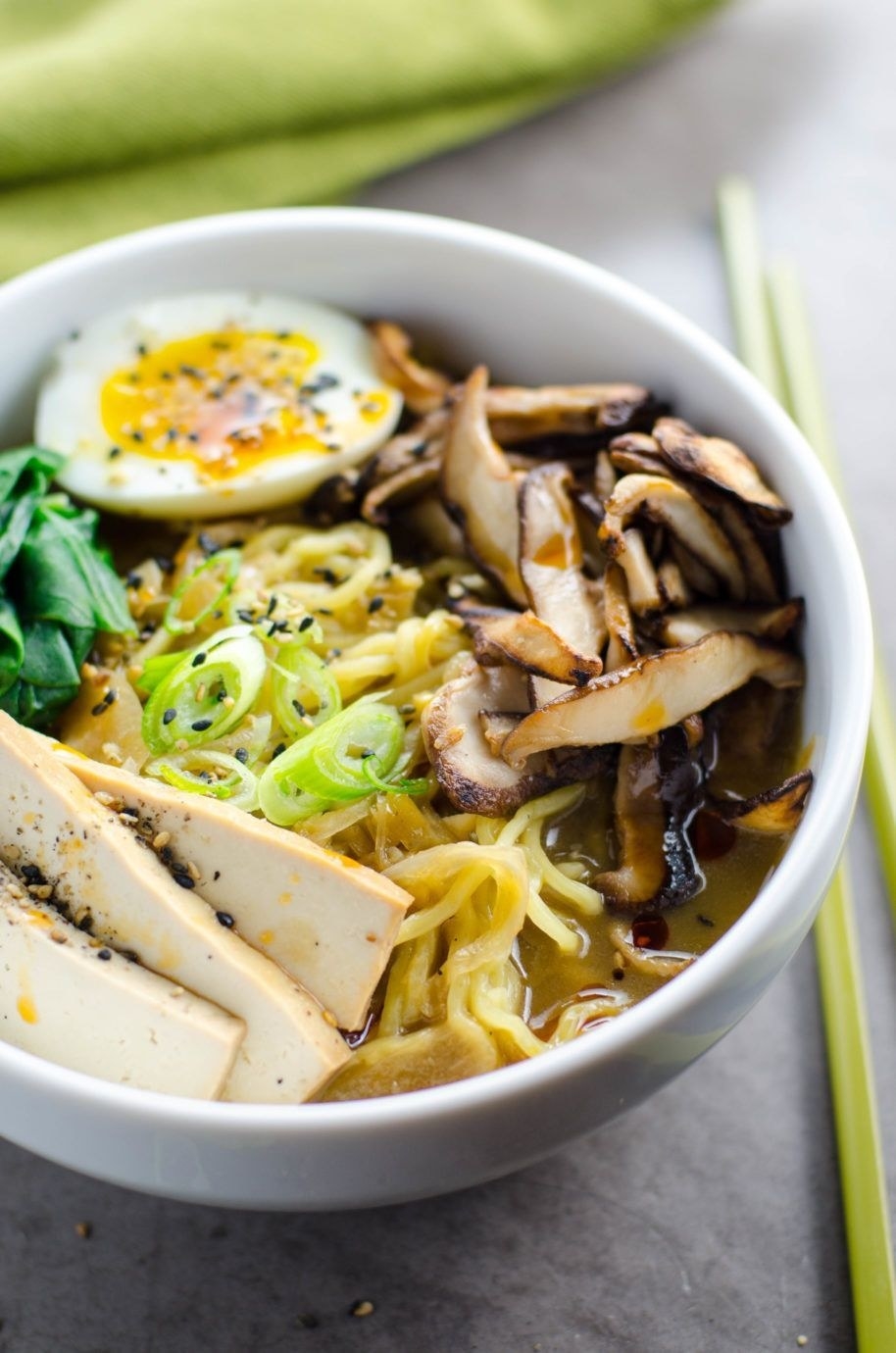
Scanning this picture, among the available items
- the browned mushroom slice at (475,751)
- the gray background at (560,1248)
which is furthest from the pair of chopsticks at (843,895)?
the browned mushroom slice at (475,751)

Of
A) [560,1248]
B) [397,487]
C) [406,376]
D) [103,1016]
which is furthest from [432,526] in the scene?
[560,1248]

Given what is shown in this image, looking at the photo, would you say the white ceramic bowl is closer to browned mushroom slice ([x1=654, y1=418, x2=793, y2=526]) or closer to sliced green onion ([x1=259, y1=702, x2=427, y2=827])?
browned mushroom slice ([x1=654, y1=418, x2=793, y2=526])

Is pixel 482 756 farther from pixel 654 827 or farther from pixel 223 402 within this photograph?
pixel 223 402

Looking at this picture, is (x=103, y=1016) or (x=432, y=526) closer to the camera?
(x=103, y=1016)

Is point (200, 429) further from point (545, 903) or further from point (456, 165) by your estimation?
point (456, 165)

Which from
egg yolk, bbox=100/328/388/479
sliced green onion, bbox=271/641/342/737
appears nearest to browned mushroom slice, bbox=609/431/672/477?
Answer: egg yolk, bbox=100/328/388/479
